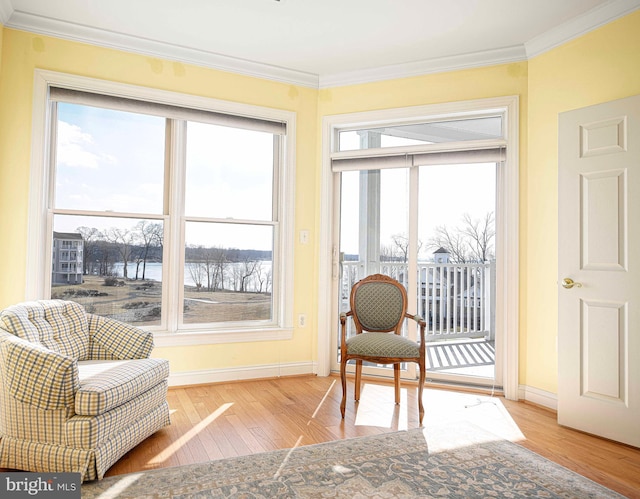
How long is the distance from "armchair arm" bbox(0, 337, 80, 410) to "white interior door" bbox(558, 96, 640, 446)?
2992 mm

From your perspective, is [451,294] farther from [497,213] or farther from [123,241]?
[123,241]

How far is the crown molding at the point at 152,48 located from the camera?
3.20 m

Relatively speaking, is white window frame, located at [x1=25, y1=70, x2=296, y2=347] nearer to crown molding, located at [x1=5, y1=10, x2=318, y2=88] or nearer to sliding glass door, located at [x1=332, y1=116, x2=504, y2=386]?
crown molding, located at [x1=5, y1=10, x2=318, y2=88]

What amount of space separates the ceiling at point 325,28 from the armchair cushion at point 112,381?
2.43m

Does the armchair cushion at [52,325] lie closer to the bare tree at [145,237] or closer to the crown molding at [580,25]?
the bare tree at [145,237]

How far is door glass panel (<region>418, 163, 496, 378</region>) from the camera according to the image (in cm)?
383

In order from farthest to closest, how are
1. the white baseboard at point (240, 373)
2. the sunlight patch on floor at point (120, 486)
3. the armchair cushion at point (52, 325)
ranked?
the white baseboard at point (240, 373) < the armchair cushion at point (52, 325) < the sunlight patch on floor at point (120, 486)

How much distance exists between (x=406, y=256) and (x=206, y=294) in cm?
185

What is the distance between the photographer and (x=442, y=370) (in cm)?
391

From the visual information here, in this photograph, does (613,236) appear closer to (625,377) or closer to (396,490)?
(625,377)

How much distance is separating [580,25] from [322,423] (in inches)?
131

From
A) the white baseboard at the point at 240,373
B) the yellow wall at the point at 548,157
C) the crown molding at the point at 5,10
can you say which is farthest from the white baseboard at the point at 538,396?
the crown molding at the point at 5,10

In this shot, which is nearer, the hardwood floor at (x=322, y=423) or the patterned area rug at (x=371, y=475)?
the patterned area rug at (x=371, y=475)

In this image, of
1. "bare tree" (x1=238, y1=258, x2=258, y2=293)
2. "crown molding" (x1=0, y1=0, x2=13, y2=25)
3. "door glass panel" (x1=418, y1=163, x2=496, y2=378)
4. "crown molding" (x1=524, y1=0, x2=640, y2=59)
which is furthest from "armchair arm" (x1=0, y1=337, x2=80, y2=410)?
"crown molding" (x1=524, y1=0, x2=640, y2=59)
